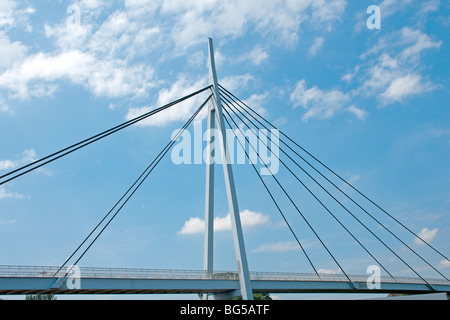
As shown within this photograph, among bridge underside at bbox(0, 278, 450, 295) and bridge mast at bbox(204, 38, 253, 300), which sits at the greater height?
bridge mast at bbox(204, 38, 253, 300)

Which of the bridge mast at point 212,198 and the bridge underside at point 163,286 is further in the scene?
the bridge mast at point 212,198

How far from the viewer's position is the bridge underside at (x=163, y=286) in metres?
25.2

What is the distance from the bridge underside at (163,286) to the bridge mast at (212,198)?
1789 millimetres

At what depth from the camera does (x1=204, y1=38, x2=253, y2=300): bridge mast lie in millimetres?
31281

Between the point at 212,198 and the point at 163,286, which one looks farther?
the point at 212,198

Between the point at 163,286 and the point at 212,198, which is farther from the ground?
the point at 212,198

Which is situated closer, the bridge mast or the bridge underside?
the bridge underside

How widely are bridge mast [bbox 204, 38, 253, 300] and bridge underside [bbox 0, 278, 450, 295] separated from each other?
70.4 inches

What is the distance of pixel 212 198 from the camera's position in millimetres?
36031

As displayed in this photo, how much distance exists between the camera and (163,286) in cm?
3030

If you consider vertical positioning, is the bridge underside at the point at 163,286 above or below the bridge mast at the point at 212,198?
below

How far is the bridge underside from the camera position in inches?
991

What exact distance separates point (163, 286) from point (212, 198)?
28.1 feet
